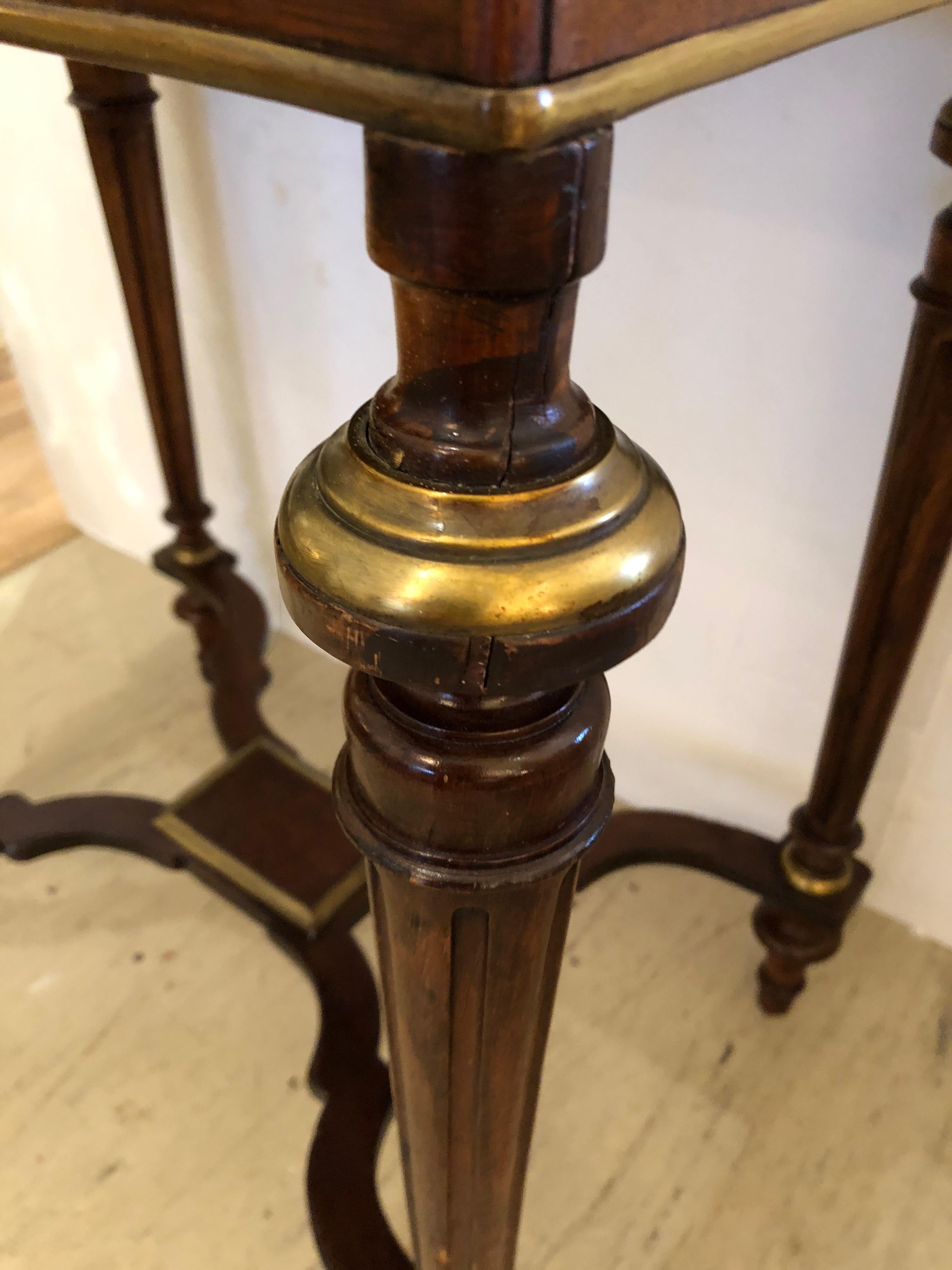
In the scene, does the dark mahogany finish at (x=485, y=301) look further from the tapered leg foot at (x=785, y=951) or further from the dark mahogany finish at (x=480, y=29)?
the tapered leg foot at (x=785, y=951)

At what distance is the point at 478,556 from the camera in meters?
0.27

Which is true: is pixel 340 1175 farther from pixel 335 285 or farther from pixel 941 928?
pixel 335 285

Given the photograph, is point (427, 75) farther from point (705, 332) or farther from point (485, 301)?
point (705, 332)

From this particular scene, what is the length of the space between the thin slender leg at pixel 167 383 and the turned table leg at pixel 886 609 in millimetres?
564

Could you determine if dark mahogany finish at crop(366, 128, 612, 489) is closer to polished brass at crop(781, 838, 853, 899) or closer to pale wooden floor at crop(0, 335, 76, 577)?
polished brass at crop(781, 838, 853, 899)

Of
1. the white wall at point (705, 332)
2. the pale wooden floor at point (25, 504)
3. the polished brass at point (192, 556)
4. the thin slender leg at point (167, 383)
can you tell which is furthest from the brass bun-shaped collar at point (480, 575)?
the pale wooden floor at point (25, 504)

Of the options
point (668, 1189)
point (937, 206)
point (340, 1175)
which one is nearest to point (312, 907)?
point (340, 1175)

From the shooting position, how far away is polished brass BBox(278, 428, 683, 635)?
0.87 ft

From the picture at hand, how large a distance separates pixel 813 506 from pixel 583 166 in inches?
22.8

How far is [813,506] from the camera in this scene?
0.77 meters

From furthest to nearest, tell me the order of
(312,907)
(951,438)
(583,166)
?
(312,907) < (951,438) < (583,166)

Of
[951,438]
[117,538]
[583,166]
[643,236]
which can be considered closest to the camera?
[583,166]

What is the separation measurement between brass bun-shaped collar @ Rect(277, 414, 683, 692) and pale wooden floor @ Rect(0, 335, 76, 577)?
4.28ft

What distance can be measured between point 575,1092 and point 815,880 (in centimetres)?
27
